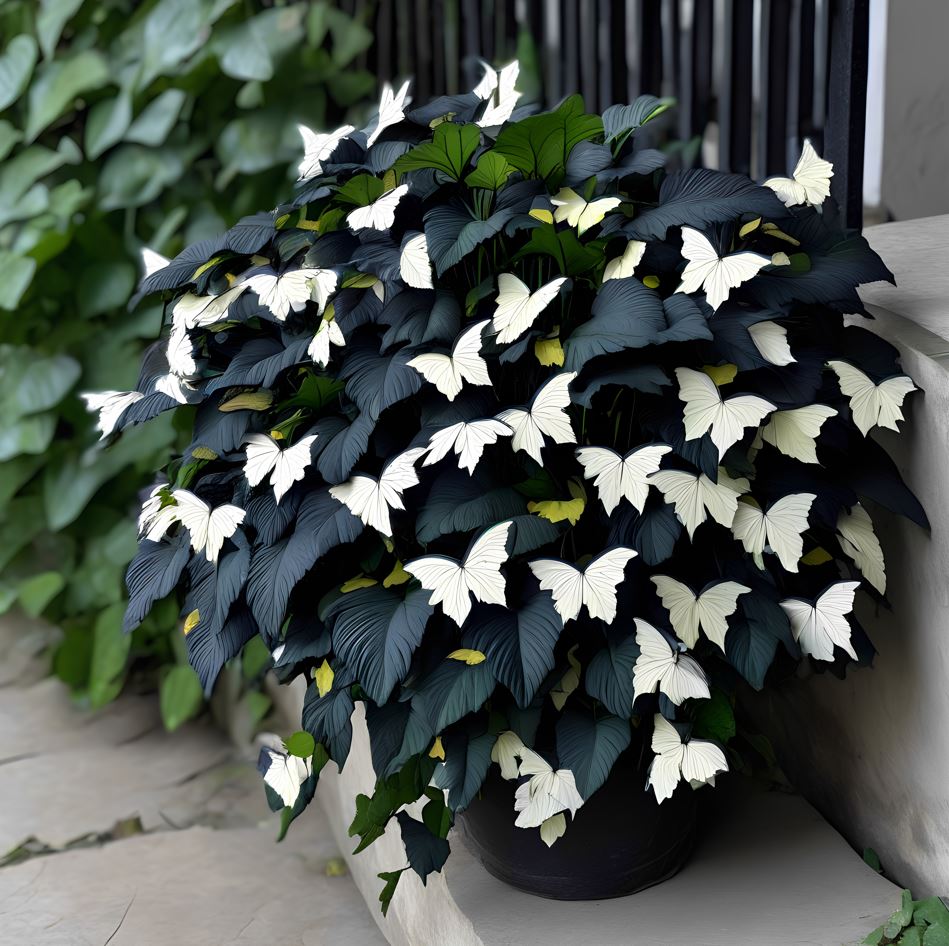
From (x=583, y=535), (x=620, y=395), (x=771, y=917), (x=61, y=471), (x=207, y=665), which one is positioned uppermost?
(x=620, y=395)

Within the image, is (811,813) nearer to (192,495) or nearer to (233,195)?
(192,495)

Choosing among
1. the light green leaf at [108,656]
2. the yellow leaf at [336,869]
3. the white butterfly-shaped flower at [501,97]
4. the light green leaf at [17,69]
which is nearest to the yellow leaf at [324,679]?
the white butterfly-shaped flower at [501,97]

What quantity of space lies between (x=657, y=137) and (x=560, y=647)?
1.50 m

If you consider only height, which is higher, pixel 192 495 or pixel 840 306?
pixel 840 306

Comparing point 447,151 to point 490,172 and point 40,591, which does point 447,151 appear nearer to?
point 490,172

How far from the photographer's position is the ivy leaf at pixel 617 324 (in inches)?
47.9

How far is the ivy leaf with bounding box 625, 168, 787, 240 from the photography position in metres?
1.30

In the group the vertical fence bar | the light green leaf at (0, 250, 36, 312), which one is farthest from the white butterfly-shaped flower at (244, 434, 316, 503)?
the light green leaf at (0, 250, 36, 312)

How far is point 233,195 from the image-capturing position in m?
2.71

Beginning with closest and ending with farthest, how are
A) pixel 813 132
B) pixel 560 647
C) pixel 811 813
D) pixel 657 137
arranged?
pixel 560 647 < pixel 811 813 < pixel 813 132 < pixel 657 137

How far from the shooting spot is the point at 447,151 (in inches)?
50.6

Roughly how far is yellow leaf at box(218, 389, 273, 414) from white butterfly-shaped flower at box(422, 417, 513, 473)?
30cm

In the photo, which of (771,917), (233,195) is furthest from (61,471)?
(771,917)

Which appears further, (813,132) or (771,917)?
(813,132)
